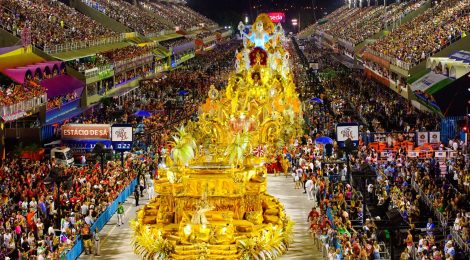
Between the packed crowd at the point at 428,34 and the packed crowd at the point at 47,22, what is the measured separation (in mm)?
23797

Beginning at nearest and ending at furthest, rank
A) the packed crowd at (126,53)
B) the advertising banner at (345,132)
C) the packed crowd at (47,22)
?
1. the advertising banner at (345,132)
2. the packed crowd at (47,22)
3. the packed crowd at (126,53)

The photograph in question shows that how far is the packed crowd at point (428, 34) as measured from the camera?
6113 centimetres

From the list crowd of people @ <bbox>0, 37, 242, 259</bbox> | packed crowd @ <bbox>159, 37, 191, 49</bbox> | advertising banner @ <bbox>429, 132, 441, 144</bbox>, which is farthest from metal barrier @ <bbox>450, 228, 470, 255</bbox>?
packed crowd @ <bbox>159, 37, 191, 49</bbox>

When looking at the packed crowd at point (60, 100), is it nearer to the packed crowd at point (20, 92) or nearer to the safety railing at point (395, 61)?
the packed crowd at point (20, 92)

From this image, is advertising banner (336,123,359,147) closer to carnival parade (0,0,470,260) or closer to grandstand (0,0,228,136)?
carnival parade (0,0,470,260)

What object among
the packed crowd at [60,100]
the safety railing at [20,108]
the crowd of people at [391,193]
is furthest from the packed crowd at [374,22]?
the safety railing at [20,108]

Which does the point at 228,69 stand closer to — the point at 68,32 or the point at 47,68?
the point at 68,32

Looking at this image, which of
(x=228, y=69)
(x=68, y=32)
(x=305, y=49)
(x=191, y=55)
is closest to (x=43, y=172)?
(x=68, y=32)

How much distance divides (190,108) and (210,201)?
37171 mm

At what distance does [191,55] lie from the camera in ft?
454

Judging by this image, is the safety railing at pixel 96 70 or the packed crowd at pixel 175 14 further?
the packed crowd at pixel 175 14

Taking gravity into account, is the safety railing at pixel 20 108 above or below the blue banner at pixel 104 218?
above

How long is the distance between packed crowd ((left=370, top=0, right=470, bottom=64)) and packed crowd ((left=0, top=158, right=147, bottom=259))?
92.8 ft

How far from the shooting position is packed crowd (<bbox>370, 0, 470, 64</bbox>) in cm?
6113
